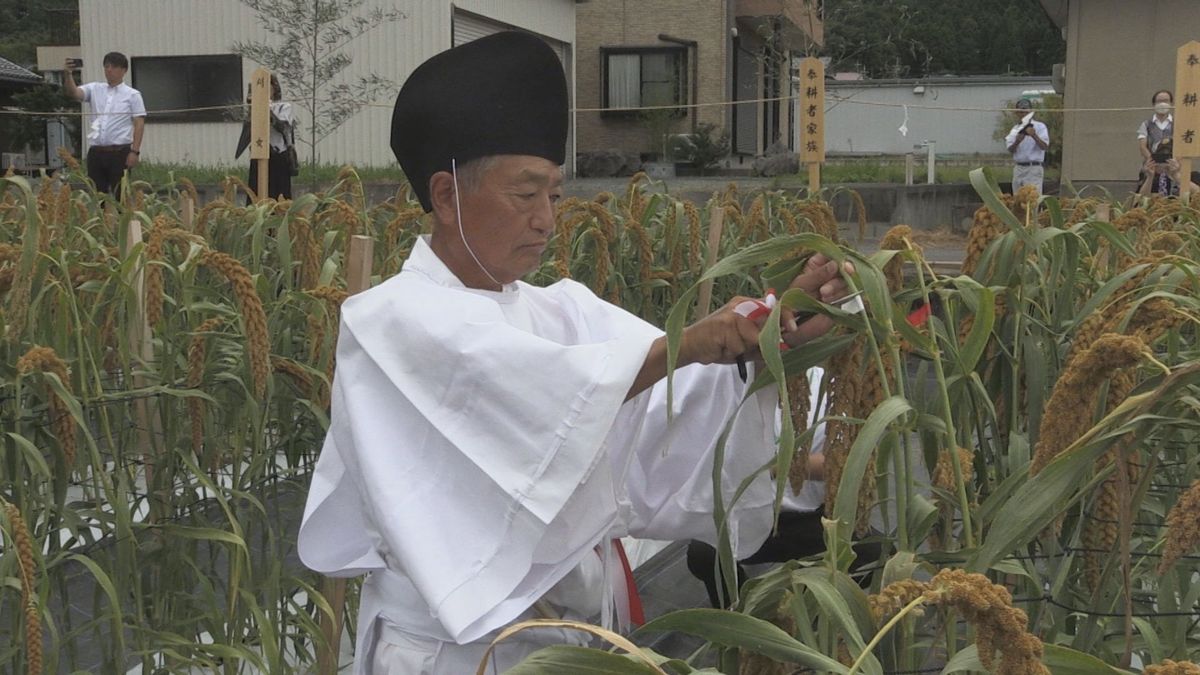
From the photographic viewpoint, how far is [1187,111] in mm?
5074

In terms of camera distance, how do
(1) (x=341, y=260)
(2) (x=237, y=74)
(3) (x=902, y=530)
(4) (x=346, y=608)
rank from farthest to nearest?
(2) (x=237, y=74)
(1) (x=341, y=260)
(4) (x=346, y=608)
(3) (x=902, y=530)

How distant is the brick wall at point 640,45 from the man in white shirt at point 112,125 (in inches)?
488

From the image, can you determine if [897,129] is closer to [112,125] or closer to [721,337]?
[112,125]

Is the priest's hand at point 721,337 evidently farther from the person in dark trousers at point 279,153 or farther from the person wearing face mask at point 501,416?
the person in dark trousers at point 279,153

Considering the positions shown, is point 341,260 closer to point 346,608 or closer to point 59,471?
point 346,608

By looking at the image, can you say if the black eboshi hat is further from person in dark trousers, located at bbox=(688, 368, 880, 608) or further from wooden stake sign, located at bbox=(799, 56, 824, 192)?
wooden stake sign, located at bbox=(799, 56, 824, 192)

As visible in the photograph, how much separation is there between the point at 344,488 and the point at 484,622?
13.3 inches

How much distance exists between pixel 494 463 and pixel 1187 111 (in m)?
4.50

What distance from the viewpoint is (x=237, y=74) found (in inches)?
649

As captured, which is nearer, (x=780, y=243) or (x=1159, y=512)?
(x=780, y=243)

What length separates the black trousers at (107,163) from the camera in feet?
25.7

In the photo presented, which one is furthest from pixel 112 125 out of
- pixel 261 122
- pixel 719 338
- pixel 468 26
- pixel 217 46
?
pixel 468 26

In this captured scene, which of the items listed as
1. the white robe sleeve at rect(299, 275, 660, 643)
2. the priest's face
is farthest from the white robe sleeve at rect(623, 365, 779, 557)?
the priest's face

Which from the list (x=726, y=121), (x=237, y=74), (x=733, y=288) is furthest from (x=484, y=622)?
(x=726, y=121)
